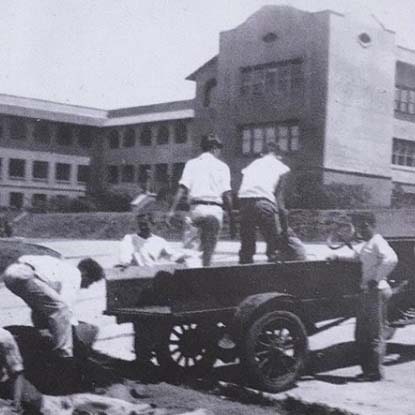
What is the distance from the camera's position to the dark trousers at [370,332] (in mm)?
7605

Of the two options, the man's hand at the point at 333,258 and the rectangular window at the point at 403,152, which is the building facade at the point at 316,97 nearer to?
the rectangular window at the point at 403,152

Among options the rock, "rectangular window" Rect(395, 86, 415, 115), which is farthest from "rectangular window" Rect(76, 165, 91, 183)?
the rock

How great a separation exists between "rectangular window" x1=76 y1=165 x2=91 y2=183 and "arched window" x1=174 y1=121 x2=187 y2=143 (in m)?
11.4

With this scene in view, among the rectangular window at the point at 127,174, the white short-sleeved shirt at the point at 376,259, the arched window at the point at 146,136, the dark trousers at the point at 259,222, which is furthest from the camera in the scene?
the rectangular window at the point at 127,174

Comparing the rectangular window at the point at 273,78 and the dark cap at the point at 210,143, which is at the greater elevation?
the rectangular window at the point at 273,78

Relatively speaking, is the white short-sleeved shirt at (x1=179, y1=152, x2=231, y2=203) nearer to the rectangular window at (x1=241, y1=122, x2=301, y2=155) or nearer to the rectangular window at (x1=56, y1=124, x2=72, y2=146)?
the rectangular window at (x1=241, y1=122, x2=301, y2=155)

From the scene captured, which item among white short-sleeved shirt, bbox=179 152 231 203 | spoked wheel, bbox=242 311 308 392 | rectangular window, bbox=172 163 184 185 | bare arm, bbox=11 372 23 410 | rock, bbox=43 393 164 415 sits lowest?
rock, bbox=43 393 164 415

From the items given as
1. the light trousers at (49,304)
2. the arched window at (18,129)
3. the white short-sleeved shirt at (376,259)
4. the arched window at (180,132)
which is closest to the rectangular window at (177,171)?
the arched window at (180,132)

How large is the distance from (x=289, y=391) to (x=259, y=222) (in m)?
1.95

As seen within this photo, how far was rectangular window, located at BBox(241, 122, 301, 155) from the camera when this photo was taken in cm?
3609

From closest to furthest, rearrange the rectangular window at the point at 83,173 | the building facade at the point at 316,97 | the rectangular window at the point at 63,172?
1. the building facade at the point at 316,97
2. the rectangular window at the point at 63,172
3. the rectangular window at the point at 83,173

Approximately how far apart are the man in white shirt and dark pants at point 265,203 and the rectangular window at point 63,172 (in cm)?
5058

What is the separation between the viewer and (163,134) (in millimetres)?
52500

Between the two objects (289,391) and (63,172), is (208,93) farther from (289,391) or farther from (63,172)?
(289,391)
